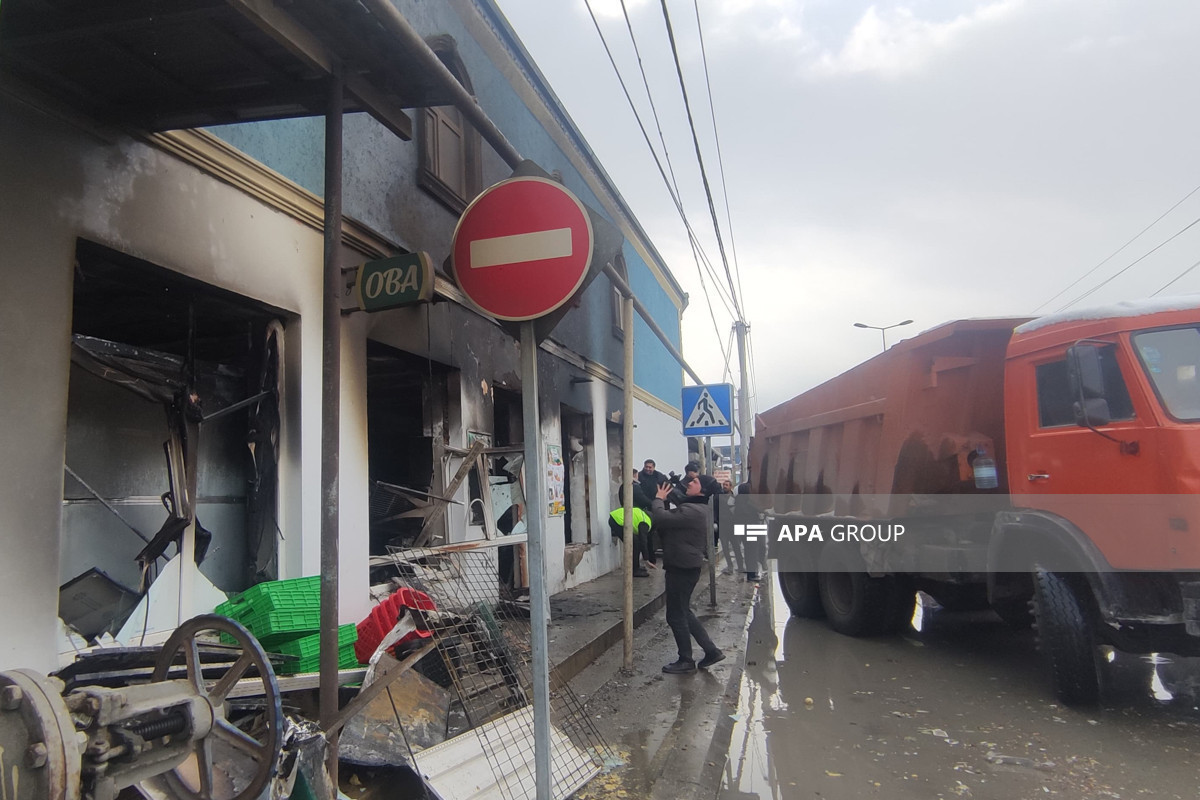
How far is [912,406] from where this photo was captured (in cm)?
672

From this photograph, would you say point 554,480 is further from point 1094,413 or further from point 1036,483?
point 1094,413

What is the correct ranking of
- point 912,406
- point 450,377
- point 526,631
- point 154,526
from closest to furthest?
point 154,526
point 526,631
point 912,406
point 450,377

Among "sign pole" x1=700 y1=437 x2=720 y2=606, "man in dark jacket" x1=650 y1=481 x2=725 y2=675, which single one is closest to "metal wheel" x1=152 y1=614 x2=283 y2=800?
"man in dark jacket" x1=650 y1=481 x2=725 y2=675

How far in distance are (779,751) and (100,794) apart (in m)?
3.76

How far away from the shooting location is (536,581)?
2828mm

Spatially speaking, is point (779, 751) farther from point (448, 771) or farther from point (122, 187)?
point (122, 187)

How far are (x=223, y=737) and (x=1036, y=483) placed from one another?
5.31 meters

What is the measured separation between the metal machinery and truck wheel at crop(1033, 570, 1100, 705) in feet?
16.0

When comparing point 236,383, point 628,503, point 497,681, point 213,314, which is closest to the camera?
point 497,681

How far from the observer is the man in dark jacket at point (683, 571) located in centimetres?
631

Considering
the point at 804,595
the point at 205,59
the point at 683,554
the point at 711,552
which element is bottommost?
the point at 804,595

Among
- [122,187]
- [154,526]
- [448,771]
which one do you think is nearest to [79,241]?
[122,187]

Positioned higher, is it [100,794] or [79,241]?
A: [79,241]

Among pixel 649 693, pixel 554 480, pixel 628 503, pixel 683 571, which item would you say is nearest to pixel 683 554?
pixel 683 571
